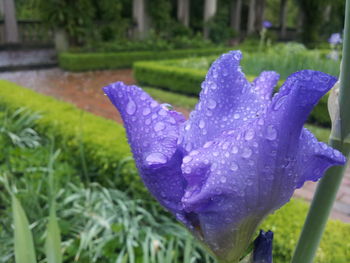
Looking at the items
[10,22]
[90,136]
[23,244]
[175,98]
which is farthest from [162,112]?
[10,22]

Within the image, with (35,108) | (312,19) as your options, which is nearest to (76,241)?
(35,108)

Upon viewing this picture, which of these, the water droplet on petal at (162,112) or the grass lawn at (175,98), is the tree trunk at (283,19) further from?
the water droplet on petal at (162,112)

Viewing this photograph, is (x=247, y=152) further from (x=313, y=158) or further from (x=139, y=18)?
(x=139, y=18)

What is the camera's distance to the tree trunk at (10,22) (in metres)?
13.0

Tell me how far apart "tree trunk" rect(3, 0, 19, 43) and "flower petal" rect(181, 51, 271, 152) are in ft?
46.4

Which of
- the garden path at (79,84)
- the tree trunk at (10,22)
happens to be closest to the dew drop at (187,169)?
the garden path at (79,84)

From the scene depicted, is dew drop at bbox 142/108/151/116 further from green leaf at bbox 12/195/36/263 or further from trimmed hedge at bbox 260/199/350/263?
trimmed hedge at bbox 260/199/350/263

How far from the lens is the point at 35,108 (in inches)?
166

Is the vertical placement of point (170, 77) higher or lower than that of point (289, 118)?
lower

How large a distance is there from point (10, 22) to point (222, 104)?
14.4 meters

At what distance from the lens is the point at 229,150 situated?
430 millimetres

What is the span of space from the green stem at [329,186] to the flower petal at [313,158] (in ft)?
0.06

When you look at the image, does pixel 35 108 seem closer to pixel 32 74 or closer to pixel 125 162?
pixel 125 162

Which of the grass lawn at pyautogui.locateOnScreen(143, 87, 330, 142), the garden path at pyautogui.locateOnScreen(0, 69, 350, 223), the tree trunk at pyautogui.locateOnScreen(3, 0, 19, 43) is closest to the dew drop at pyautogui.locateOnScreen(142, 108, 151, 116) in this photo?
the garden path at pyautogui.locateOnScreen(0, 69, 350, 223)
